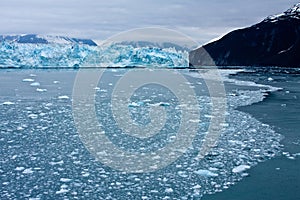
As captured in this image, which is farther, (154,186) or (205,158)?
(205,158)

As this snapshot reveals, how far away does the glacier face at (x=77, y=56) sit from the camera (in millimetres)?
48000

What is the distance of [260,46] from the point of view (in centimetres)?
9375

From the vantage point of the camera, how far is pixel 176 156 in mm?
5809

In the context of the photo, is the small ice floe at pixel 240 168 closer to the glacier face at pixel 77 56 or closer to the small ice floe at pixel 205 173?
the small ice floe at pixel 205 173

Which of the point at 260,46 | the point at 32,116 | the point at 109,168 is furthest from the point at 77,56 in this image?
the point at 260,46

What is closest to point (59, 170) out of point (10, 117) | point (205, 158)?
point (205, 158)

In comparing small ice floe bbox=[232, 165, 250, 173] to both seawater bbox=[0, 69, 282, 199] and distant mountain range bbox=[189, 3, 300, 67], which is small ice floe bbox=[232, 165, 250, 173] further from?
distant mountain range bbox=[189, 3, 300, 67]

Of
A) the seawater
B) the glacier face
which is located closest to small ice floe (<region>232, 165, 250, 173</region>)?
the seawater

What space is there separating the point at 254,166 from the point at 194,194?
4.72 ft

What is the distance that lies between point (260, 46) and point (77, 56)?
5852 centimetres

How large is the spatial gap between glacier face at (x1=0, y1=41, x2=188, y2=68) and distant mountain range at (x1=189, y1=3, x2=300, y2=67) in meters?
31.9

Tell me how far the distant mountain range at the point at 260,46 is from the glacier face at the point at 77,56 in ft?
105

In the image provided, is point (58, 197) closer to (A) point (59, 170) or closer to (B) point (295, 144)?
(A) point (59, 170)

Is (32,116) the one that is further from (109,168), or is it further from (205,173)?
(205,173)
